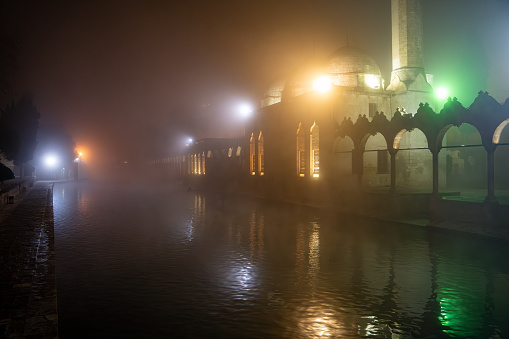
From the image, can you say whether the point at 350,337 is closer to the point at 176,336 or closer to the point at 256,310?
the point at 256,310

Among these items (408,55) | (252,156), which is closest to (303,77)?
(252,156)

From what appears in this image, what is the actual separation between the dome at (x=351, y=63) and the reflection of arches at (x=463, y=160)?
7.65 meters

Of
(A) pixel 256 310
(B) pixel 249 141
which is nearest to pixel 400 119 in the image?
(A) pixel 256 310

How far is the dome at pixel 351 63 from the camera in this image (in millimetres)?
36250

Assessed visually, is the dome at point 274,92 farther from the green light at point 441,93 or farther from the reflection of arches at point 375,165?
the reflection of arches at point 375,165

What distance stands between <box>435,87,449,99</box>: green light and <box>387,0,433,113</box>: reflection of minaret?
226cm

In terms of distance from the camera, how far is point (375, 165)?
31438mm

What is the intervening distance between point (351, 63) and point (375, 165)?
9.42 meters

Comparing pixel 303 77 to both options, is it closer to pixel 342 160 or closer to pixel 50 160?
pixel 342 160

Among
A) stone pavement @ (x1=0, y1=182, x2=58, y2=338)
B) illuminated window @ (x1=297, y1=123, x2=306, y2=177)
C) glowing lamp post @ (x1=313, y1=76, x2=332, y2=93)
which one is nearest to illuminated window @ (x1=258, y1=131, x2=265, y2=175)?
illuminated window @ (x1=297, y1=123, x2=306, y2=177)

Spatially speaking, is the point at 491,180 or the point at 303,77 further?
the point at 303,77

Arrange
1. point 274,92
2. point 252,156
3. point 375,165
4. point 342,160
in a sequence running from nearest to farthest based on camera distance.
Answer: point 342,160, point 375,165, point 252,156, point 274,92

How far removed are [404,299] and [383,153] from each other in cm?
2613

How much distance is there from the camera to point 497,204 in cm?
1492
